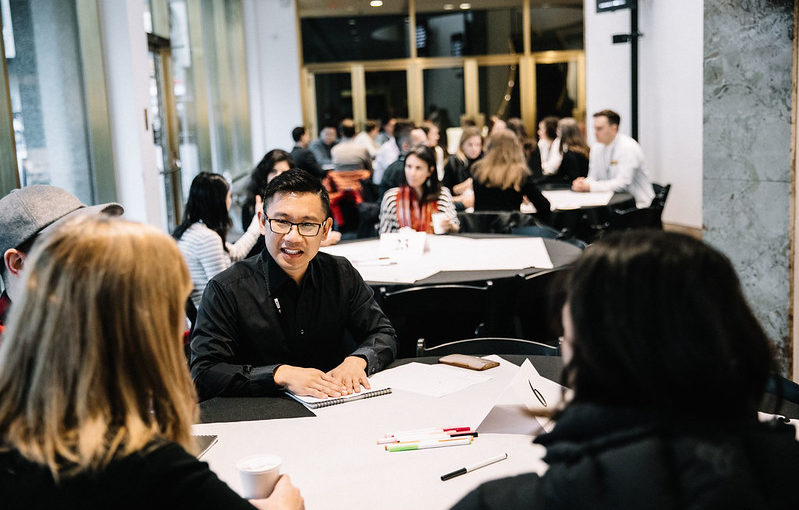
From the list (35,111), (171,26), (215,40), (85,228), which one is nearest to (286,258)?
(85,228)

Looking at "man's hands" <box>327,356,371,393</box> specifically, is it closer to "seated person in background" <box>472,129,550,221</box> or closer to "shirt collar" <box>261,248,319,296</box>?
"shirt collar" <box>261,248,319,296</box>

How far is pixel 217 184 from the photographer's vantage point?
4480mm

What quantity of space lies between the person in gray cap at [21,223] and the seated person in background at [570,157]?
7.02 m

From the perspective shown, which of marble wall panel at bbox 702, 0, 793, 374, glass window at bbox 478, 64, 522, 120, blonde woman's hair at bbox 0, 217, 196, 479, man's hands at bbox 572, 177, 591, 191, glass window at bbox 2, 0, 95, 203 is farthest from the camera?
glass window at bbox 478, 64, 522, 120

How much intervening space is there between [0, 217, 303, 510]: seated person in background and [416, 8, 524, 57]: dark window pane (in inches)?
562

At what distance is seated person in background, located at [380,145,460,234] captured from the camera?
5.32 metres

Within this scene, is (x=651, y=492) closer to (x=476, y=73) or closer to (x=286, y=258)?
(x=286, y=258)

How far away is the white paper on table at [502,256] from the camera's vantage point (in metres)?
4.20

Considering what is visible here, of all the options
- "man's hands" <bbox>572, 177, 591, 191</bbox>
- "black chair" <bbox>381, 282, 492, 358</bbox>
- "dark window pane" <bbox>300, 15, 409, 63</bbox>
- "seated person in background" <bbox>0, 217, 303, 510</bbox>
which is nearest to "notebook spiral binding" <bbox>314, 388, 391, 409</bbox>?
"seated person in background" <bbox>0, 217, 303, 510</bbox>

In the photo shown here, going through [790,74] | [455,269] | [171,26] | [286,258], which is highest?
[171,26]

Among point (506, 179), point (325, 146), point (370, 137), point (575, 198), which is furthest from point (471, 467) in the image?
point (370, 137)

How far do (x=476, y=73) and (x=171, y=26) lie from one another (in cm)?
699

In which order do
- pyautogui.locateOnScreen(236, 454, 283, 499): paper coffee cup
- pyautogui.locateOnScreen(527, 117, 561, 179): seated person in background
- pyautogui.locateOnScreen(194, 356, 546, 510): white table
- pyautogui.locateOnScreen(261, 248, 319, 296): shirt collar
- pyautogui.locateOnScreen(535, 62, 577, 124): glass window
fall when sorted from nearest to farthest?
pyautogui.locateOnScreen(236, 454, 283, 499): paper coffee cup, pyautogui.locateOnScreen(194, 356, 546, 510): white table, pyautogui.locateOnScreen(261, 248, 319, 296): shirt collar, pyautogui.locateOnScreen(527, 117, 561, 179): seated person in background, pyautogui.locateOnScreen(535, 62, 577, 124): glass window

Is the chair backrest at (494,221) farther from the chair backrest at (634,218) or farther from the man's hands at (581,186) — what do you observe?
the man's hands at (581,186)
